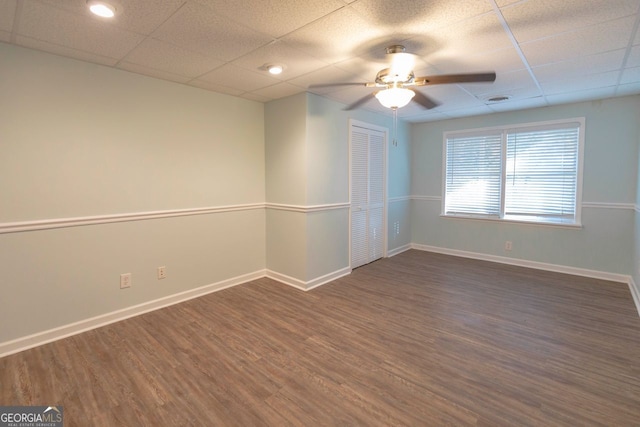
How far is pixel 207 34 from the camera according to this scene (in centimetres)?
216

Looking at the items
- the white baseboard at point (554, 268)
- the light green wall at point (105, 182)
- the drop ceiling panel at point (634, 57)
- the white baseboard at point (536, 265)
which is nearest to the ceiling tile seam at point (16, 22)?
the light green wall at point (105, 182)

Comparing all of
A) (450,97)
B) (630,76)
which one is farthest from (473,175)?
(630,76)

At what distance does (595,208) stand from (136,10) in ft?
17.9

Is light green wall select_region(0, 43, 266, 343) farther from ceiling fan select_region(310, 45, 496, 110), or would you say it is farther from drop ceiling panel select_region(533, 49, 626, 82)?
drop ceiling panel select_region(533, 49, 626, 82)

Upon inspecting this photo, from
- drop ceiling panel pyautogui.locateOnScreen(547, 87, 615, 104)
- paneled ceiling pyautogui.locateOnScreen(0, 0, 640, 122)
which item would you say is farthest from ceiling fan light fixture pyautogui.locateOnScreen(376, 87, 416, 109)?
drop ceiling panel pyautogui.locateOnScreen(547, 87, 615, 104)

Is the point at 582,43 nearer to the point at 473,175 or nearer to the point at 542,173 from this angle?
the point at 542,173

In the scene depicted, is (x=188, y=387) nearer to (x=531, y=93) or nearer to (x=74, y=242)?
(x=74, y=242)

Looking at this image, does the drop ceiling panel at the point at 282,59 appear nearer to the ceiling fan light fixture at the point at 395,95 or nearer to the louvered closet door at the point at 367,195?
the ceiling fan light fixture at the point at 395,95

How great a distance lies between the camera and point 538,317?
3051 millimetres

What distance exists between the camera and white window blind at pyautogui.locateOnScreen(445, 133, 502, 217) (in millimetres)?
4945

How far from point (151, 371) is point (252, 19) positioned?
8.19ft

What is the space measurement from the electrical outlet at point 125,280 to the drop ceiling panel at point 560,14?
146 inches

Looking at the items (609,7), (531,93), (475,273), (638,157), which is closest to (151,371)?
(609,7)

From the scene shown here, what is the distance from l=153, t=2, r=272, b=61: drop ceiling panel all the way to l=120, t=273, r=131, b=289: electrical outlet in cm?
216
